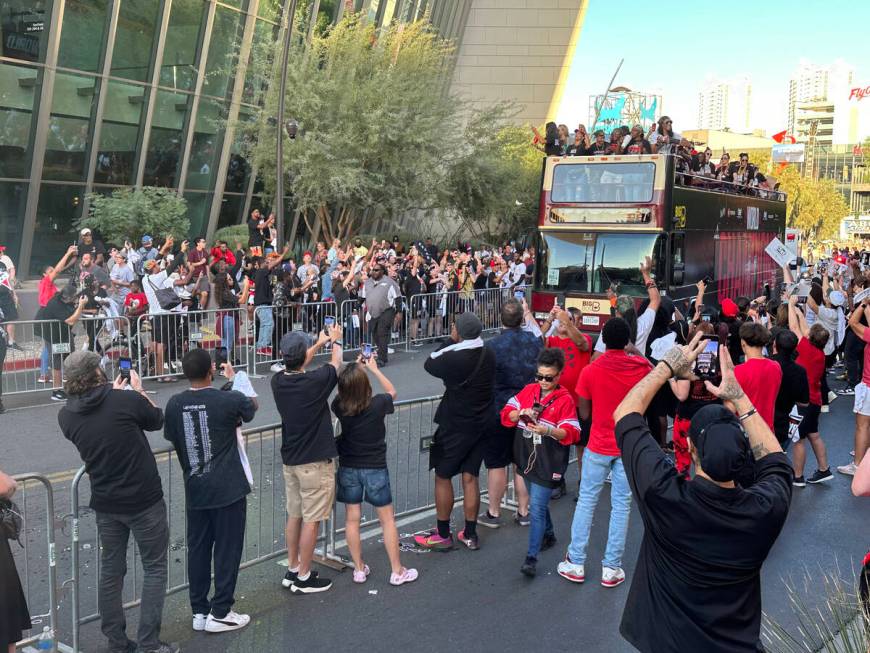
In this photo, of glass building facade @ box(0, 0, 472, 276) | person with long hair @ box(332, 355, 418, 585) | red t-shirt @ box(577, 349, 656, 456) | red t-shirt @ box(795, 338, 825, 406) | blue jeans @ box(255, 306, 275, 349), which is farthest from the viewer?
glass building facade @ box(0, 0, 472, 276)

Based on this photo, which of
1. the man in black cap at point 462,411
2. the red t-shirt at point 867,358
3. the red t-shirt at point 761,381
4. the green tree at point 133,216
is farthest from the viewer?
the green tree at point 133,216

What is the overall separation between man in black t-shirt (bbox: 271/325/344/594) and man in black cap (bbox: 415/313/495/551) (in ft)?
3.31

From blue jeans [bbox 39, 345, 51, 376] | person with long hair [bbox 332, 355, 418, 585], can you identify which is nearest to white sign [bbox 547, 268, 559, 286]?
blue jeans [bbox 39, 345, 51, 376]

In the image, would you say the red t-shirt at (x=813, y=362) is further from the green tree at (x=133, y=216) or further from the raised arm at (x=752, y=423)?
the green tree at (x=133, y=216)

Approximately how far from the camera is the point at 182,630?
215 inches

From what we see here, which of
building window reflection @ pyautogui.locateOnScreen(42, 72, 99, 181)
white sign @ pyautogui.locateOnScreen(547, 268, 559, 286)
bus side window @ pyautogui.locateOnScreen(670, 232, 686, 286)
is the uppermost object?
building window reflection @ pyautogui.locateOnScreen(42, 72, 99, 181)

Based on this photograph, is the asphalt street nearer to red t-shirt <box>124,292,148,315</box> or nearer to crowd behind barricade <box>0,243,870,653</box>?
crowd behind barricade <box>0,243,870,653</box>

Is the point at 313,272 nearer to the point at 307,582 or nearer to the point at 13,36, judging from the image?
the point at 13,36

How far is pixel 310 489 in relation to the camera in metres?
5.88

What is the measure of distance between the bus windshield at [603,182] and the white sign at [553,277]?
121 cm

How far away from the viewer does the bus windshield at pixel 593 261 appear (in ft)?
48.3

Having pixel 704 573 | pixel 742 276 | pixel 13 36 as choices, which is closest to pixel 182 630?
pixel 704 573

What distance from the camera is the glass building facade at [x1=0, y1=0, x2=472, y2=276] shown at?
20656 millimetres

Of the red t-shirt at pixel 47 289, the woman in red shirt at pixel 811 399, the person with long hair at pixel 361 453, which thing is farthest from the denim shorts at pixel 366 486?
the red t-shirt at pixel 47 289
